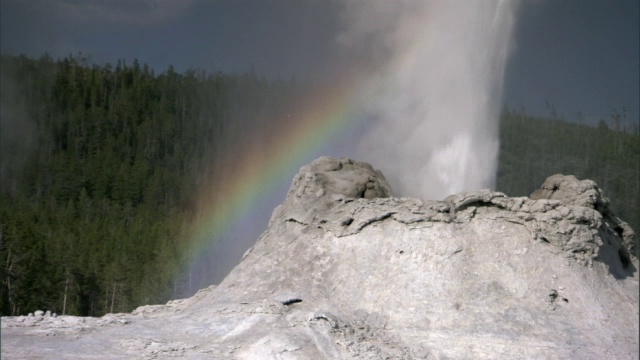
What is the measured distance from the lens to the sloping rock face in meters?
14.0

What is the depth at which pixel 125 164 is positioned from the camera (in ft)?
301

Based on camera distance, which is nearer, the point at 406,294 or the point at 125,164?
the point at 406,294

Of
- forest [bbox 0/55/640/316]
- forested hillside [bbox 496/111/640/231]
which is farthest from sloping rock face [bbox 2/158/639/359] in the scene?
forested hillside [bbox 496/111/640/231]

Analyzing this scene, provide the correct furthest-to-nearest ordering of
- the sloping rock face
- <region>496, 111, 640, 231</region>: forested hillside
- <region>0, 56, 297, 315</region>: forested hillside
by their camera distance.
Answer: <region>496, 111, 640, 231</region>: forested hillside
<region>0, 56, 297, 315</region>: forested hillside
the sloping rock face

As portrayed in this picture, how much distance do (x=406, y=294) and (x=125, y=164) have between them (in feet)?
262

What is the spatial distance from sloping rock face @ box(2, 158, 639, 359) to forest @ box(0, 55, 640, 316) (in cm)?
2181

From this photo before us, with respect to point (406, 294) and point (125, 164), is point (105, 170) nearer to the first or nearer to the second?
point (125, 164)

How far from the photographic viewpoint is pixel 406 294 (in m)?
15.4

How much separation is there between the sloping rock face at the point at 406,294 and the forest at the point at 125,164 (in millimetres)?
21812

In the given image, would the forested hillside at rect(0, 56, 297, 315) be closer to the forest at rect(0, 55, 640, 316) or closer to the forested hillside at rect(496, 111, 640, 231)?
the forest at rect(0, 55, 640, 316)

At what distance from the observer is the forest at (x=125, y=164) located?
41344 mm

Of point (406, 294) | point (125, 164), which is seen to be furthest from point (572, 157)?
point (406, 294)

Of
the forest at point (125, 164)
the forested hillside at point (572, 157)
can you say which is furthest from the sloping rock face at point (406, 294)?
the forested hillside at point (572, 157)

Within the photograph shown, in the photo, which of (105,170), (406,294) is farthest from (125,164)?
(406,294)
